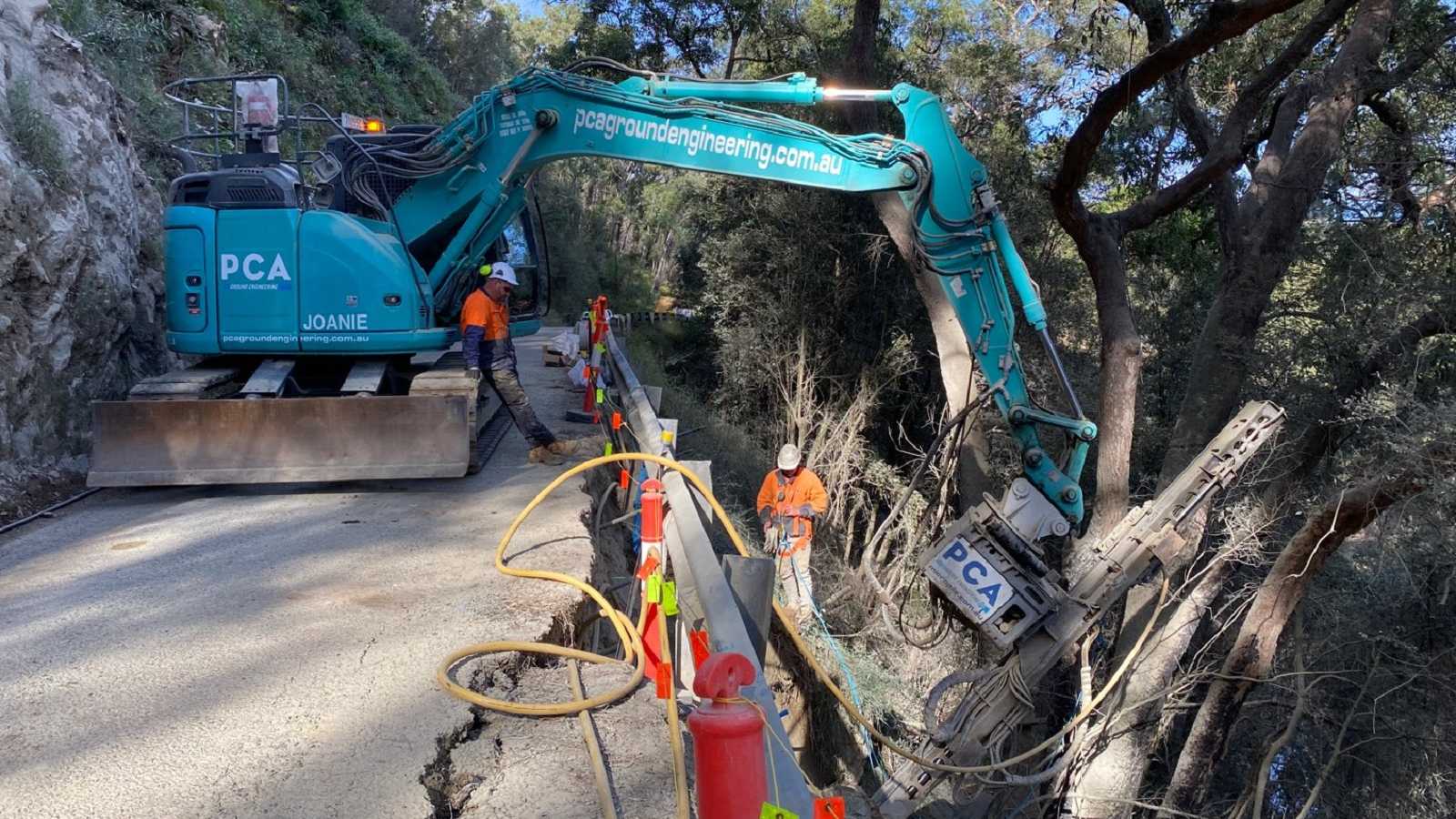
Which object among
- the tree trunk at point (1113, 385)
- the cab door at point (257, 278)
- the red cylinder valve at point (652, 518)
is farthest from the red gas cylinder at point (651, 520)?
the tree trunk at point (1113, 385)

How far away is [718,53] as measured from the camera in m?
20.8

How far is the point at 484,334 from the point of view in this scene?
863 centimetres

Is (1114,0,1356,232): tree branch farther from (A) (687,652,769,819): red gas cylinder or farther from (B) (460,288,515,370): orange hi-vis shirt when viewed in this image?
(A) (687,652,769,819): red gas cylinder

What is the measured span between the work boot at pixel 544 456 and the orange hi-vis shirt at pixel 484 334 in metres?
0.79

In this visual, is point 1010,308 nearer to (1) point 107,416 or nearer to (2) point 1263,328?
(2) point 1263,328

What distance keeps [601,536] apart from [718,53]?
14.9m

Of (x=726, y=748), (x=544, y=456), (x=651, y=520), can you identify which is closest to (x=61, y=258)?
(x=544, y=456)

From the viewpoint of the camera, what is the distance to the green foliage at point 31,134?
875cm

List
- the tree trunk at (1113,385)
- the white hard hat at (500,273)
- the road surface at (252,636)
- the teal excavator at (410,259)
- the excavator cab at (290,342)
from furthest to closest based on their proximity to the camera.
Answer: the tree trunk at (1113,385)
the white hard hat at (500,273)
the teal excavator at (410,259)
the excavator cab at (290,342)
the road surface at (252,636)

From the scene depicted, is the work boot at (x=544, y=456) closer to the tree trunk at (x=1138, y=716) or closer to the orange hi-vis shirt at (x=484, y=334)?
the orange hi-vis shirt at (x=484, y=334)

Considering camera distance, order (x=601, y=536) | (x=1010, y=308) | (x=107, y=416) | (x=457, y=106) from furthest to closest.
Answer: (x=457, y=106) → (x=1010, y=308) → (x=601, y=536) → (x=107, y=416)

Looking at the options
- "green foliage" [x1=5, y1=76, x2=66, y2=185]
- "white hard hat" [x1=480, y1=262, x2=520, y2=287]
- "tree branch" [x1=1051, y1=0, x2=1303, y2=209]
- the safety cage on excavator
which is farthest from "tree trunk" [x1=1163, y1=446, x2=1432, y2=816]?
"green foliage" [x1=5, y1=76, x2=66, y2=185]

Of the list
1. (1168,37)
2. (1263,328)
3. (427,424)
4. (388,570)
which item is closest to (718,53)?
(1168,37)

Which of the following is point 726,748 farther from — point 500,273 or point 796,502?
point 796,502
